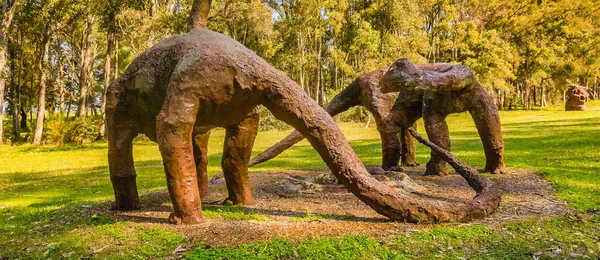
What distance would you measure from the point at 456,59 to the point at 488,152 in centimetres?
2993

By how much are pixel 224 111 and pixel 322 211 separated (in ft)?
5.92

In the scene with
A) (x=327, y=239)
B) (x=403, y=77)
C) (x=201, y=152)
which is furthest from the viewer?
(x=201, y=152)

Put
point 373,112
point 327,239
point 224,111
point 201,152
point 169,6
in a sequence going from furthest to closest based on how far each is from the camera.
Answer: point 169,6
point 373,112
point 201,152
point 224,111
point 327,239

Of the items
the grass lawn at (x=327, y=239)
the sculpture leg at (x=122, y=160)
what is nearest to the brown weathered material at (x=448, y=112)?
the grass lawn at (x=327, y=239)

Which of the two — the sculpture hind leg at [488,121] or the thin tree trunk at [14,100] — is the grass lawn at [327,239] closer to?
the sculpture hind leg at [488,121]

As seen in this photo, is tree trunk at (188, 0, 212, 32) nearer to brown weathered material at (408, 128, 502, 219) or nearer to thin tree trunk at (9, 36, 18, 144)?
brown weathered material at (408, 128, 502, 219)

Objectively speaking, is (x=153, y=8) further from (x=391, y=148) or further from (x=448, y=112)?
(x=448, y=112)

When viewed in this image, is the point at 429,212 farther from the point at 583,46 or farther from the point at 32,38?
the point at 583,46

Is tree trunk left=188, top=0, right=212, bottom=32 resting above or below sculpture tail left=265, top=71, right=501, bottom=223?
above

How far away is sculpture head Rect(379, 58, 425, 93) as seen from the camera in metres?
5.45

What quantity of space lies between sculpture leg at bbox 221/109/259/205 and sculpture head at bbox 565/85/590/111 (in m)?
33.1

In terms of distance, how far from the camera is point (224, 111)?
510 centimetres

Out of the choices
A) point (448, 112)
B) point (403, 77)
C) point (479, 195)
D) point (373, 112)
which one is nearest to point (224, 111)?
point (403, 77)

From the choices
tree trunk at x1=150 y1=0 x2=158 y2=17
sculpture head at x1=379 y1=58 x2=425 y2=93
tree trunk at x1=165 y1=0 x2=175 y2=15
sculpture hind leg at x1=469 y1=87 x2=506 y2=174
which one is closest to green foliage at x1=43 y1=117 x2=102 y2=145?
tree trunk at x1=150 y1=0 x2=158 y2=17
